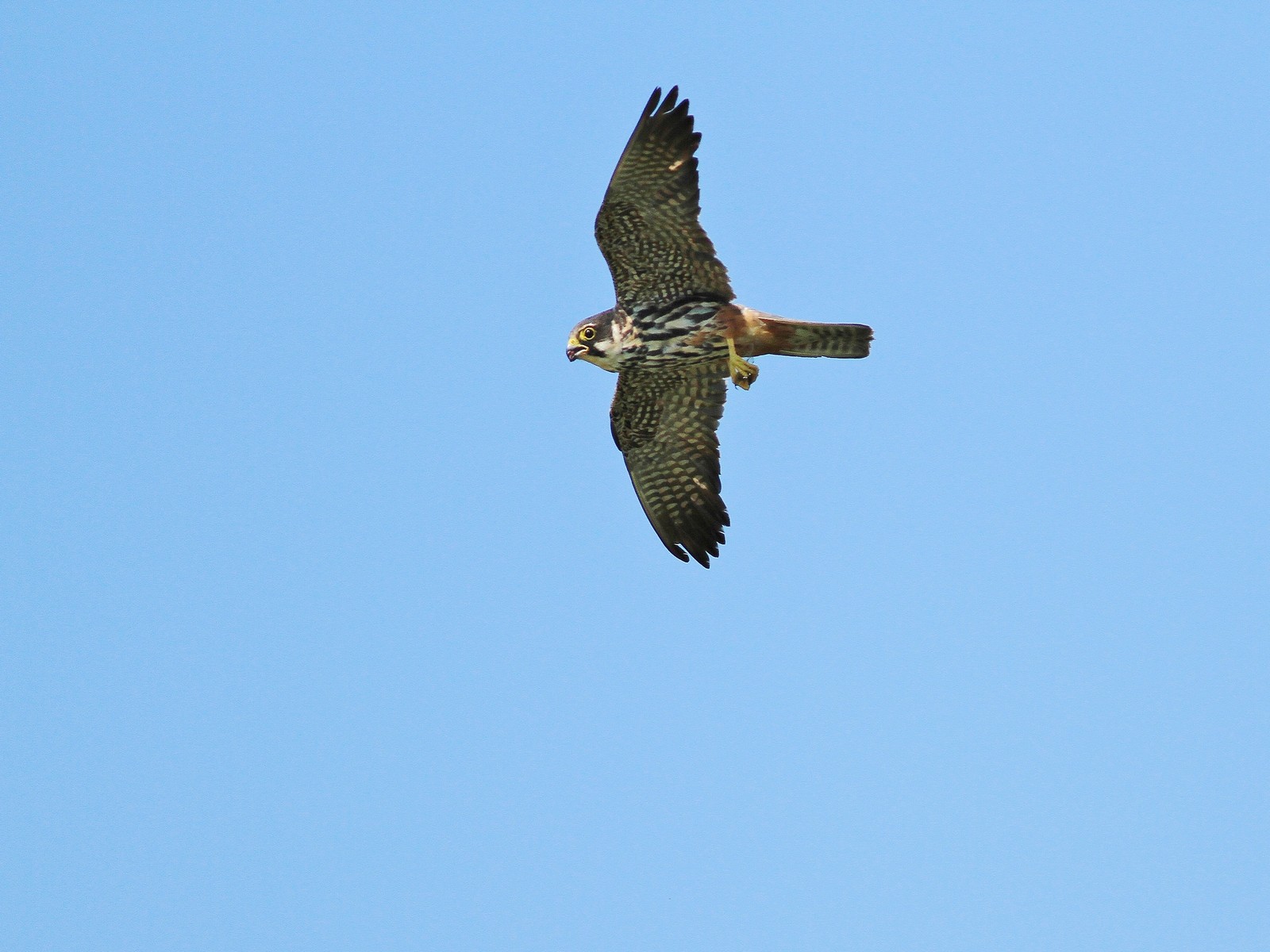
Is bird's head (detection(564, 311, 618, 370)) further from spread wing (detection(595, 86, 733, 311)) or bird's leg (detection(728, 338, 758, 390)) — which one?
bird's leg (detection(728, 338, 758, 390))

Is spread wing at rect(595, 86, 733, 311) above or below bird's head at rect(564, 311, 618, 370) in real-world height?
above

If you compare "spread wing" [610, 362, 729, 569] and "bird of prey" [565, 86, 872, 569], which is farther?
"spread wing" [610, 362, 729, 569]

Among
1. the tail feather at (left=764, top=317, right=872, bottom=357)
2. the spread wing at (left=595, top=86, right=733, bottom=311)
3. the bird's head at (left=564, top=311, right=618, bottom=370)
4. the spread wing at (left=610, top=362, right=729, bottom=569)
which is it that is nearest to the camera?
the spread wing at (left=595, top=86, right=733, bottom=311)

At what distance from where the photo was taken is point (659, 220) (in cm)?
1169

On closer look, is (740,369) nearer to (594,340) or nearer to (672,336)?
(672,336)

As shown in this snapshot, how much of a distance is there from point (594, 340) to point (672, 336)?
2.14 ft

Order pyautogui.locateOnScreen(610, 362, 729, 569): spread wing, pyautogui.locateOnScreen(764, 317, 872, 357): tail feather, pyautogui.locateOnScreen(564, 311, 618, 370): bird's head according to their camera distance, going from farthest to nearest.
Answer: pyautogui.locateOnScreen(610, 362, 729, 569): spread wing < pyautogui.locateOnScreen(564, 311, 618, 370): bird's head < pyautogui.locateOnScreen(764, 317, 872, 357): tail feather

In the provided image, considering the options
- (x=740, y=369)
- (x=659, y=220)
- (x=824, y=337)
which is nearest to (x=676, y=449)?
(x=740, y=369)

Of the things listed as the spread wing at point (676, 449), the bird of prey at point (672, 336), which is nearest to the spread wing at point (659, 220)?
the bird of prey at point (672, 336)

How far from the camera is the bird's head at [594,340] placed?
1228 cm

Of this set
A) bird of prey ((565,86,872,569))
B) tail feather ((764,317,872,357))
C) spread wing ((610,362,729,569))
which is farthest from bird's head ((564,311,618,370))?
tail feather ((764,317,872,357))

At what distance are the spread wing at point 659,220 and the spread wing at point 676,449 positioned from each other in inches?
37.1

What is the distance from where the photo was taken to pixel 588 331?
1229 cm

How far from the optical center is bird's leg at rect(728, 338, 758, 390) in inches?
475
